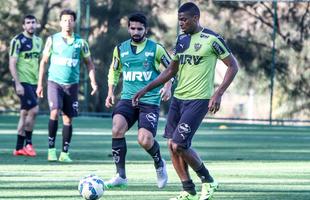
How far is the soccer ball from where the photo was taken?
1016 cm

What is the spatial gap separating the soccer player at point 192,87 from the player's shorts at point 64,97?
5.03m

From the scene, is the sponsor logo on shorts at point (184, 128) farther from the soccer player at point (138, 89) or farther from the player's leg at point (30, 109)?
the player's leg at point (30, 109)

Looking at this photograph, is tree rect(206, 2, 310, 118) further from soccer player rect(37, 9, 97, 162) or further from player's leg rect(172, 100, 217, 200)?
player's leg rect(172, 100, 217, 200)

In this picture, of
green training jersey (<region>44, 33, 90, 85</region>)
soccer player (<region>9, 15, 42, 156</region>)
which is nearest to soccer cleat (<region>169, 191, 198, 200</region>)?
green training jersey (<region>44, 33, 90, 85</region>)

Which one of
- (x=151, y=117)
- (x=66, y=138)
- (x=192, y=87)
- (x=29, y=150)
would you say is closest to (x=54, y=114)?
(x=66, y=138)

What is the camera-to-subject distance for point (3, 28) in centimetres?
3397

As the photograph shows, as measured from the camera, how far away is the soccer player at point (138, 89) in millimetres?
12172

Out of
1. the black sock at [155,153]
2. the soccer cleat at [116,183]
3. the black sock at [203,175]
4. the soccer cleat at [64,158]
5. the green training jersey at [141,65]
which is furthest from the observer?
the soccer cleat at [64,158]

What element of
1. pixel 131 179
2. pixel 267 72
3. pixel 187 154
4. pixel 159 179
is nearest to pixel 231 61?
pixel 187 154

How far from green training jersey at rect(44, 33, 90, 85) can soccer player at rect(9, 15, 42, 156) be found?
94 cm

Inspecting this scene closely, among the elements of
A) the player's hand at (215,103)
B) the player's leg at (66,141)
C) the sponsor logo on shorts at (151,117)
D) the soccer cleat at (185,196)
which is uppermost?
the player's hand at (215,103)

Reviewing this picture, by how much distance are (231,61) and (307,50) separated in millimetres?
17511

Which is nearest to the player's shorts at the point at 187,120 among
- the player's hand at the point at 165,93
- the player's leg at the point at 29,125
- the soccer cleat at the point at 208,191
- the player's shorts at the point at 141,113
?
the soccer cleat at the point at 208,191

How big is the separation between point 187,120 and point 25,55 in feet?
22.4
